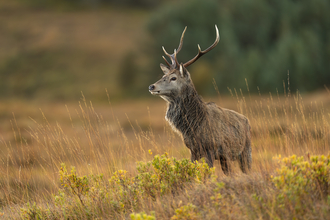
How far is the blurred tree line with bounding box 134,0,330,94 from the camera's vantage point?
25594 millimetres

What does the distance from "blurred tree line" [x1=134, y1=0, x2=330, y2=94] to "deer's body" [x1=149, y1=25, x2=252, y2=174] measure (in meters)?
21.0

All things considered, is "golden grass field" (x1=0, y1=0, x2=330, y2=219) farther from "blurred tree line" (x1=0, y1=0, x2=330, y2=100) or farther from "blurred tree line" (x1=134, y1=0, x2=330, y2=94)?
"blurred tree line" (x1=134, y1=0, x2=330, y2=94)

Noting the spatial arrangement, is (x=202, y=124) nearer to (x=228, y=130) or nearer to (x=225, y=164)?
(x=228, y=130)

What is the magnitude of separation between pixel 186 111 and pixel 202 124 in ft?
1.27

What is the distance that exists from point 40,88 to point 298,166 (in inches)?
1766

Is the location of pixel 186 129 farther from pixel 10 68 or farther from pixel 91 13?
pixel 91 13

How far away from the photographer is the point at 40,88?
1721 inches

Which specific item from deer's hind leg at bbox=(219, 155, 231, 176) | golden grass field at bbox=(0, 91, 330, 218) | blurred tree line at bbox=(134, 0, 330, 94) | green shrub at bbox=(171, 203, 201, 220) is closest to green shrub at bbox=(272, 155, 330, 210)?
golden grass field at bbox=(0, 91, 330, 218)

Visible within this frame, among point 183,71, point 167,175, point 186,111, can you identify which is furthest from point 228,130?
point 167,175

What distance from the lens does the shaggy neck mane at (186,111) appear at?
197 inches

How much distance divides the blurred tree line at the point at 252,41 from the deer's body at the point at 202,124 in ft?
69.0

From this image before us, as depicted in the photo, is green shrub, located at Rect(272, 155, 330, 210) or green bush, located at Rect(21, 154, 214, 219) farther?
green bush, located at Rect(21, 154, 214, 219)

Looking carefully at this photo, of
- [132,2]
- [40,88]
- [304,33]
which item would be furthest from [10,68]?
[304,33]

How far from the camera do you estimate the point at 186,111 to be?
202 inches
